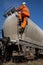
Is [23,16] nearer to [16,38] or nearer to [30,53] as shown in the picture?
[16,38]

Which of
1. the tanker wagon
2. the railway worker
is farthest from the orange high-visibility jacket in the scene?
the tanker wagon

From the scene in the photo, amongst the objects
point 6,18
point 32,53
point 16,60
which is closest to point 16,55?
point 16,60

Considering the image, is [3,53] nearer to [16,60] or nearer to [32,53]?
[16,60]

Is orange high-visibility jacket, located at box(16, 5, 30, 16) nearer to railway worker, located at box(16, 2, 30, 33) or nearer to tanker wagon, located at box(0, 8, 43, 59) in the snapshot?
railway worker, located at box(16, 2, 30, 33)

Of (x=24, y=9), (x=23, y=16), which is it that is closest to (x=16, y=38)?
(x=23, y=16)

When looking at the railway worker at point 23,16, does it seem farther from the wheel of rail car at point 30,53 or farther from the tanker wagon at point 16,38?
the wheel of rail car at point 30,53

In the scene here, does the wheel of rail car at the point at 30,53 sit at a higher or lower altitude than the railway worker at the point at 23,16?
lower

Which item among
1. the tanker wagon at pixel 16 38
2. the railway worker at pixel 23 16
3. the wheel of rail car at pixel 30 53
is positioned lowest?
the wheel of rail car at pixel 30 53

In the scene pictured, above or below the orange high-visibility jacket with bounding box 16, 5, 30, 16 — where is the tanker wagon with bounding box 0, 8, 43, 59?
below

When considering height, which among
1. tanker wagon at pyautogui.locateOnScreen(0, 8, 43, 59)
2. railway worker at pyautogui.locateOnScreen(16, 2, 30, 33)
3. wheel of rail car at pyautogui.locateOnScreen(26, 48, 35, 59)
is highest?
railway worker at pyautogui.locateOnScreen(16, 2, 30, 33)

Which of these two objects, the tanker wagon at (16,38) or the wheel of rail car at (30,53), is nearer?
the tanker wagon at (16,38)

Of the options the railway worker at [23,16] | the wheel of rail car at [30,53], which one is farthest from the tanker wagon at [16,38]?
the railway worker at [23,16]

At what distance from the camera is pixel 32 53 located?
12727 mm

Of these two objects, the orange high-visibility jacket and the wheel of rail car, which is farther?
the wheel of rail car
